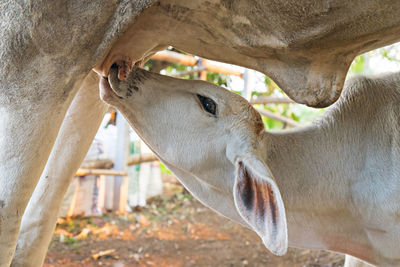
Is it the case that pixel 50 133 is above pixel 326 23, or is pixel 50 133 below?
below

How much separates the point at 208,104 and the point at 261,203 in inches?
19.0

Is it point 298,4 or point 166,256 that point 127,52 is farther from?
point 166,256

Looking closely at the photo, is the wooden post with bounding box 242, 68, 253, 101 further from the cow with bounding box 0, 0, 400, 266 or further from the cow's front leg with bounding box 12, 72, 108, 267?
the cow with bounding box 0, 0, 400, 266

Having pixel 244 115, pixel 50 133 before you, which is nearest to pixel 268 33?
pixel 244 115

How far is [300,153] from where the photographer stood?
6.39 feet

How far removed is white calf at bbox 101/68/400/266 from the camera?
1.75 meters

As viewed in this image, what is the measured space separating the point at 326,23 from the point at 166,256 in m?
3.18

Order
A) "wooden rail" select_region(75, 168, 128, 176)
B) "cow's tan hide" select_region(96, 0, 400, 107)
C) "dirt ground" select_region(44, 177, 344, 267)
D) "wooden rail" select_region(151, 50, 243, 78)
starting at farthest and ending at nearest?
"wooden rail" select_region(75, 168, 128, 176) < "wooden rail" select_region(151, 50, 243, 78) < "dirt ground" select_region(44, 177, 344, 267) < "cow's tan hide" select_region(96, 0, 400, 107)

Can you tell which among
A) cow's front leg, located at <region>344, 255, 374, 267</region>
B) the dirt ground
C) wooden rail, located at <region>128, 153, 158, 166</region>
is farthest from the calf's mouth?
wooden rail, located at <region>128, 153, 158, 166</region>

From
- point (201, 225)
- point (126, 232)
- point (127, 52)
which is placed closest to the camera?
point (127, 52)

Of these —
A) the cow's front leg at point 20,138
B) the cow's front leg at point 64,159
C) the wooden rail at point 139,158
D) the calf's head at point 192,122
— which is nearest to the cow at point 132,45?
the cow's front leg at point 20,138

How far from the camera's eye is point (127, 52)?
1.49 metres

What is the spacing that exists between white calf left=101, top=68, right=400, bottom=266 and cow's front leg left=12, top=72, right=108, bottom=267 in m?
0.27

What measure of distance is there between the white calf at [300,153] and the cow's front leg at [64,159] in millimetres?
267
